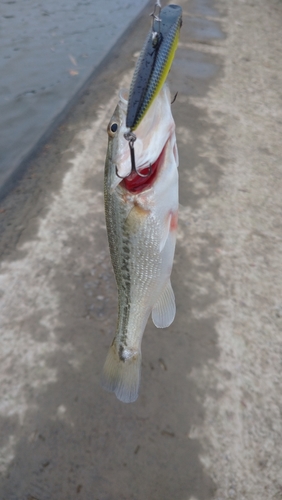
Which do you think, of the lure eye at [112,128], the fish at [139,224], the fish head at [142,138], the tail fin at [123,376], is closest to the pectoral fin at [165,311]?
the fish at [139,224]

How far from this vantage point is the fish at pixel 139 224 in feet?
4.92

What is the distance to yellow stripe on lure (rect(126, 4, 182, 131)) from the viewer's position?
124 centimetres

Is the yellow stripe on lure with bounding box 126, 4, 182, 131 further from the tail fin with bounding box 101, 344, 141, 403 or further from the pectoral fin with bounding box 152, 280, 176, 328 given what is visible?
the tail fin with bounding box 101, 344, 141, 403

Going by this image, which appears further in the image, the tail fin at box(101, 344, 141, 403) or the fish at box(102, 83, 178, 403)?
the tail fin at box(101, 344, 141, 403)

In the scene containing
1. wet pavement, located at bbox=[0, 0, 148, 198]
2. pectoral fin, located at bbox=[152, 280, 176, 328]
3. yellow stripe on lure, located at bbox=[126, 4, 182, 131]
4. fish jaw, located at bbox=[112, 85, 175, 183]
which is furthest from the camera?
wet pavement, located at bbox=[0, 0, 148, 198]

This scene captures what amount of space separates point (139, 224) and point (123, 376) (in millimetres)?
704

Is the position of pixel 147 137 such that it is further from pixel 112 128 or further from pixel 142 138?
pixel 112 128

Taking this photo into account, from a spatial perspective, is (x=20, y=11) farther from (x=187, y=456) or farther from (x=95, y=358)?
(x=187, y=456)

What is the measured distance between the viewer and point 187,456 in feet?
6.57

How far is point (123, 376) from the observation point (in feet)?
5.95

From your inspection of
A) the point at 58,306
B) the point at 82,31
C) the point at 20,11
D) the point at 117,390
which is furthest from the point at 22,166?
the point at 20,11

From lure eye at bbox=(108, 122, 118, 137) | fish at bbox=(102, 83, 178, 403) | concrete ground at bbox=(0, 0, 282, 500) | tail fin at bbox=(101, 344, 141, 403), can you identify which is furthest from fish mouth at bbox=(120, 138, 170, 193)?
concrete ground at bbox=(0, 0, 282, 500)

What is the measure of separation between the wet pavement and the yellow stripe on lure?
291 cm

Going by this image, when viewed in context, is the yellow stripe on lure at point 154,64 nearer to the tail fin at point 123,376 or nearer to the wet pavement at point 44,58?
the tail fin at point 123,376
